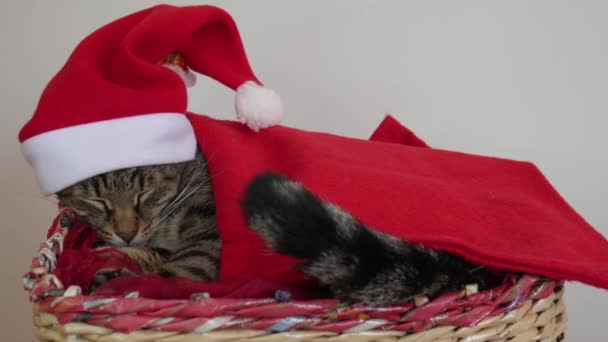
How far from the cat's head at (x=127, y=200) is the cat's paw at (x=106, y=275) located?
21cm

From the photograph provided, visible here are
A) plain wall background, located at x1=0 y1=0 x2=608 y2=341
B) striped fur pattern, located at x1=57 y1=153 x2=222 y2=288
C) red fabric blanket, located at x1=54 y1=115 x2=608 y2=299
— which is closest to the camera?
red fabric blanket, located at x1=54 y1=115 x2=608 y2=299

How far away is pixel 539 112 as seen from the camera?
Answer: 54.4 inches

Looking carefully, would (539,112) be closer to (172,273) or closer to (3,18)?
(172,273)

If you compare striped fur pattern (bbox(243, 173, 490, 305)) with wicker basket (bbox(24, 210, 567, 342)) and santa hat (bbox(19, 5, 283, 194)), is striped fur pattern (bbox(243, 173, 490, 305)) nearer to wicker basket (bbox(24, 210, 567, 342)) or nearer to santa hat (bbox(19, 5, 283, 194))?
wicker basket (bbox(24, 210, 567, 342))

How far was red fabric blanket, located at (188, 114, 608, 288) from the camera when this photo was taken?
0.65 m

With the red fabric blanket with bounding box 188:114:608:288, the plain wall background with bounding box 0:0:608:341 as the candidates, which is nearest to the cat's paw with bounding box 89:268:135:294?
the red fabric blanket with bounding box 188:114:608:288

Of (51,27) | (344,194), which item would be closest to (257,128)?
(344,194)

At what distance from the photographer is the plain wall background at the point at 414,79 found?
133cm

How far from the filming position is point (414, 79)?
4.52 feet

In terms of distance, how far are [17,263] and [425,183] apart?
1029mm

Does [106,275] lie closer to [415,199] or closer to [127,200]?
[127,200]

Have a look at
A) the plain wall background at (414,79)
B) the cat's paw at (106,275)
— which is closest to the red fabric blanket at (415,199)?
the cat's paw at (106,275)

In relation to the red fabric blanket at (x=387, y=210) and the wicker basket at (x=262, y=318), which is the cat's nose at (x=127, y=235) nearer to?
the red fabric blanket at (x=387, y=210)

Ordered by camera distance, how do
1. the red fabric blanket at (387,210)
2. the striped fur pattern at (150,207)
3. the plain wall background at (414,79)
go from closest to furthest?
the red fabric blanket at (387,210) < the striped fur pattern at (150,207) < the plain wall background at (414,79)
